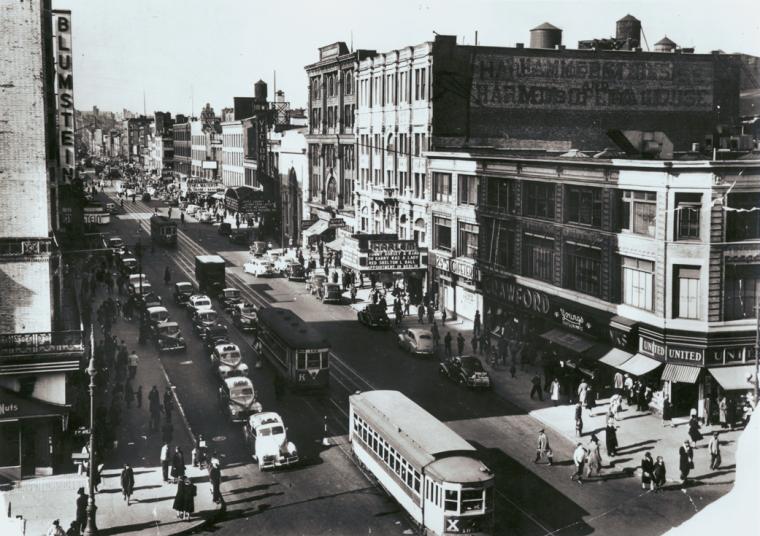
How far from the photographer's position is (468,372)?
40844 millimetres

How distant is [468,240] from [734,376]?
23779 millimetres

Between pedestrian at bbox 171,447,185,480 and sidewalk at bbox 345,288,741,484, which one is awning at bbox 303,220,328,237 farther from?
pedestrian at bbox 171,447,185,480

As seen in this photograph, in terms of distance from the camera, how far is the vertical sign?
2799 centimetres

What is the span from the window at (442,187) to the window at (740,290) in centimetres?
2579

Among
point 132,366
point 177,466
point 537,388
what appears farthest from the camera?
point 132,366

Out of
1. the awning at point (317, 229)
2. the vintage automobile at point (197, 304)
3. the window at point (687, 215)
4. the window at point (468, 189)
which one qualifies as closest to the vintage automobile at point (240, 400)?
the window at point (687, 215)

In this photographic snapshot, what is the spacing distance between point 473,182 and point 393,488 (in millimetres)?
31385

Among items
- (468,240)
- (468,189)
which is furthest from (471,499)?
(468,189)

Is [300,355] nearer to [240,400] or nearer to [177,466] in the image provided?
[240,400]

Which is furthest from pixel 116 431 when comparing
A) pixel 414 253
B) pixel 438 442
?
pixel 414 253

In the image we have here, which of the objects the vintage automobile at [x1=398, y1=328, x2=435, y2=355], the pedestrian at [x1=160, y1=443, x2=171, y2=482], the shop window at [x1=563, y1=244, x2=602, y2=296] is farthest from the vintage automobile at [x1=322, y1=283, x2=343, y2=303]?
the pedestrian at [x1=160, y1=443, x2=171, y2=482]

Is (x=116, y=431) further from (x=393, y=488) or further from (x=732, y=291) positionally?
(x=732, y=291)

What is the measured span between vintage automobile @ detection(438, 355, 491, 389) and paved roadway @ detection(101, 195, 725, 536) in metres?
Result: 0.46

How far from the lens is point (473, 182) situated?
55.3 meters
